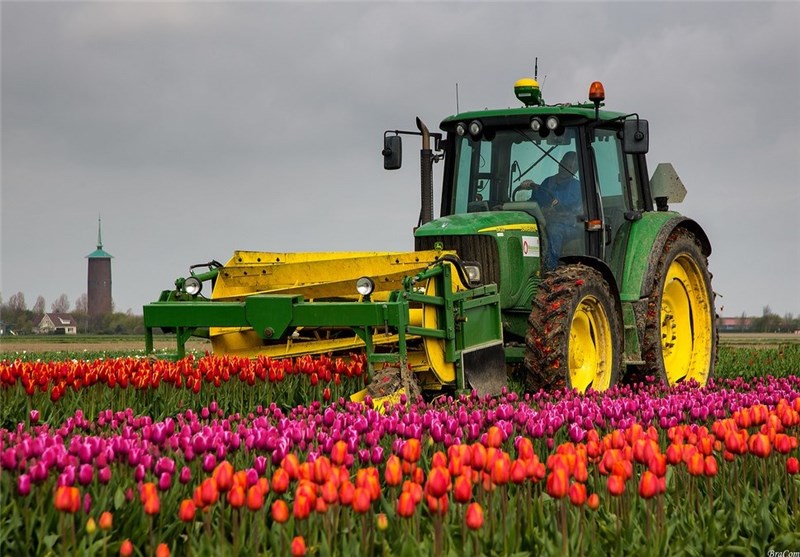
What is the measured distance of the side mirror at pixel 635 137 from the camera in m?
11.5

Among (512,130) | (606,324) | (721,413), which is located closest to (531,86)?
(512,130)

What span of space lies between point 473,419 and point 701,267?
7.54m

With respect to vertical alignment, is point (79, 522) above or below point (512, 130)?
below

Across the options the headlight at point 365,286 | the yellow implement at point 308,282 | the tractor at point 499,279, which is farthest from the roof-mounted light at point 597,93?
the headlight at point 365,286

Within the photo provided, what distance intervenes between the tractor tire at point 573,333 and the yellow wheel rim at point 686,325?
2.27 m

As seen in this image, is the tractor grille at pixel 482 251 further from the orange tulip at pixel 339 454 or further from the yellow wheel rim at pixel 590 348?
the orange tulip at pixel 339 454

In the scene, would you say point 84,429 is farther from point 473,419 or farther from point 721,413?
point 721,413

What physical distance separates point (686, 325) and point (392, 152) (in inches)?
175

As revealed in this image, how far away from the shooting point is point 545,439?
7270mm

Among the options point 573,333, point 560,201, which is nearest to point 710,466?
point 573,333

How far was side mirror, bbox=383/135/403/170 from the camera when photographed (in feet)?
40.5

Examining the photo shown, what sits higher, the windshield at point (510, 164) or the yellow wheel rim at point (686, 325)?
the windshield at point (510, 164)

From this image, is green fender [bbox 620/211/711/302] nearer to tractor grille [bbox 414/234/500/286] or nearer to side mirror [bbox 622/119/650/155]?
side mirror [bbox 622/119/650/155]

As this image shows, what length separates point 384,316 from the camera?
9.79 meters
